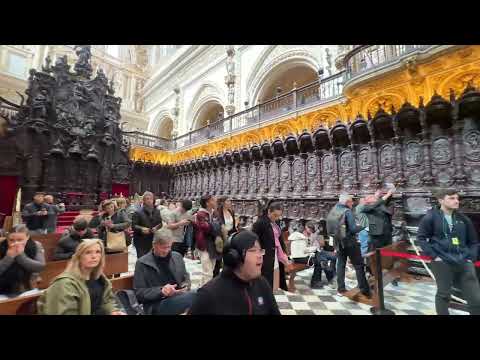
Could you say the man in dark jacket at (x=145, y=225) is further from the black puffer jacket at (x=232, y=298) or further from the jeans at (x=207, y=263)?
the black puffer jacket at (x=232, y=298)

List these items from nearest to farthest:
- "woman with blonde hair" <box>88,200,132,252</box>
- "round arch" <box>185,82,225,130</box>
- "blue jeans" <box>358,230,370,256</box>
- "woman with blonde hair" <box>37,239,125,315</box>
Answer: "woman with blonde hair" <box>37,239,125,315</box> < "woman with blonde hair" <box>88,200,132,252</box> < "blue jeans" <box>358,230,370,256</box> < "round arch" <box>185,82,225,130</box>

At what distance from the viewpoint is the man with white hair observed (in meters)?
3.62

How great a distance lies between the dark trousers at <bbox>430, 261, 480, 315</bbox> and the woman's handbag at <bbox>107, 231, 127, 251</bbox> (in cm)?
413

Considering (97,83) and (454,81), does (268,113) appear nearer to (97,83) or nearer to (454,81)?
(454,81)

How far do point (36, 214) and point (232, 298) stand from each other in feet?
19.3

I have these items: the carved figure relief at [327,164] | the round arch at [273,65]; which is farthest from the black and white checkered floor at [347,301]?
the round arch at [273,65]

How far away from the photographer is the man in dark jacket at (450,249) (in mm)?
2229

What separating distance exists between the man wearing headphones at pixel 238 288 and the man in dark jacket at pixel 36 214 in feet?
18.7

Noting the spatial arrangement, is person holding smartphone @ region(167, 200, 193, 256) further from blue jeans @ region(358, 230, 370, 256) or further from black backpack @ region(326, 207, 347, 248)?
blue jeans @ region(358, 230, 370, 256)

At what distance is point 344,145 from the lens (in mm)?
8094

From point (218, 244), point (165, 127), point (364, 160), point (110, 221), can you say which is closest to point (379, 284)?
point (218, 244)

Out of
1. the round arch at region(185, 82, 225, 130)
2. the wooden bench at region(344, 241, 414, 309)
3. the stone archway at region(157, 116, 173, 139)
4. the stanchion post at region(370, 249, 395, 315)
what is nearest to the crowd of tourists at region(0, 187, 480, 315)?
the wooden bench at region(344, 241, 414, 309)

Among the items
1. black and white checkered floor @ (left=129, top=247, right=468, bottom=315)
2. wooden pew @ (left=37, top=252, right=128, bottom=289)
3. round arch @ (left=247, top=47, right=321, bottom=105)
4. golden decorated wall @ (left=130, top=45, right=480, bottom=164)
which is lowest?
black and white checkered floor @ (left=129, top=247, right=468, bottom=315)
